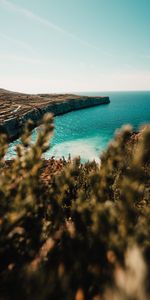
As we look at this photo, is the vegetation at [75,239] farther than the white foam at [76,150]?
No

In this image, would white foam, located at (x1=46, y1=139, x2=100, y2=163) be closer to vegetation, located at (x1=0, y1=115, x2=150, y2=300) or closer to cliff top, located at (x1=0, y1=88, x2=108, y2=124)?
cliff top, located at (x1=0, y1=88, x2=108, y2=124)

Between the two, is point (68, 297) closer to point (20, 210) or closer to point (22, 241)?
point (20, 210)

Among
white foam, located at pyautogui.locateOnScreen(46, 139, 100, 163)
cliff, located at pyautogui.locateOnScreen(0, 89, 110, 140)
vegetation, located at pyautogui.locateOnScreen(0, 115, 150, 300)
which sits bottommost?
white foam, located at pyautogui.locateOnScreen(46, 139, 100, 163)

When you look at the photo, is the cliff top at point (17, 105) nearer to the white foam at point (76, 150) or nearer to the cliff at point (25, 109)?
the cliff at point (25, 109)

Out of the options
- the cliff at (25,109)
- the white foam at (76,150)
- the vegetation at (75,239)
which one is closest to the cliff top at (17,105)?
the cliff at (25,109)

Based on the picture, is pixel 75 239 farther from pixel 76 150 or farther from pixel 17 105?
pixel 17 105

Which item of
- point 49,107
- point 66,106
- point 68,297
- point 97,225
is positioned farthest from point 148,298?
point 66,106

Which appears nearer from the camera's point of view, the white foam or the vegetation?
the vegetation

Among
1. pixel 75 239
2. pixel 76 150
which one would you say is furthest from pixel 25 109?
pixel 75 239

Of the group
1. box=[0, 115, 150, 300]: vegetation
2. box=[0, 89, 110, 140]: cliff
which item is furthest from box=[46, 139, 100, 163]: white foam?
box=[0, 115, 150, 300]: vegetation
